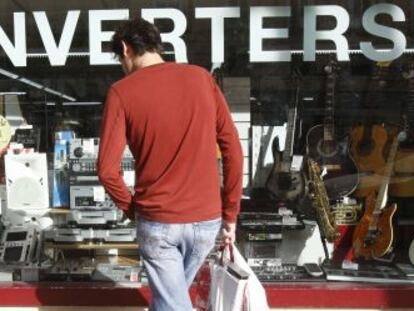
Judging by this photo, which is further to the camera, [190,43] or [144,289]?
[190,43]

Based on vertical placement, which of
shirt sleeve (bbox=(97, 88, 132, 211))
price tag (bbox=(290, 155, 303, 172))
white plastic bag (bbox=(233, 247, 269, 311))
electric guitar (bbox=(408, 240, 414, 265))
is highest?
shirt sleeve (bbox=(97, 88, 132, 211))

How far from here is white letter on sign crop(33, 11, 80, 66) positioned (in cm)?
410

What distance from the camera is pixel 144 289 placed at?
12.2 feet

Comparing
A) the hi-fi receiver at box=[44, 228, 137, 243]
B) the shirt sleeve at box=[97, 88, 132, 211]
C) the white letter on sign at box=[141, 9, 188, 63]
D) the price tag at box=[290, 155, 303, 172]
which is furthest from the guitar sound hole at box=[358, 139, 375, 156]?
the shirt sleeve at box=[97, 88, 132, 211]

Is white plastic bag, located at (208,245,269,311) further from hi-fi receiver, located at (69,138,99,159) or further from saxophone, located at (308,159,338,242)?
hi-fi receiver, located at (69,138,99,159)

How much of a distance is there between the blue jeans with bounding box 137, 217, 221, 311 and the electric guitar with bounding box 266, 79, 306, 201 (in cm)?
188

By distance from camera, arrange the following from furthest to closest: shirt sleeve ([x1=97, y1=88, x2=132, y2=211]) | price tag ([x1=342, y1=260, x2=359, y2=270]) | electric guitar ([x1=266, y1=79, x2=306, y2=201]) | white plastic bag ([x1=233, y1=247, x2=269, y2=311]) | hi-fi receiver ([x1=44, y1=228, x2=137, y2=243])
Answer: electric guitar ([x1=266, y1=79, x2=306, y2=201])
hi-fi receiver ([x1=44, y1=228, x2=137, y2=243])
price tag ([x1=342, y1=260, x2=359, y2=270])
white plastic bag ([x1=233, y1=247, x2=269, y2=311])
shirt sleeve ([x1=97, y1=88, x2=132, y2=211])

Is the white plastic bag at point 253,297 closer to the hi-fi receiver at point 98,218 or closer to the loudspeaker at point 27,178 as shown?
the hi-fi receiver at point 98,218

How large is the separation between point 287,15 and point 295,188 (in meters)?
1.13

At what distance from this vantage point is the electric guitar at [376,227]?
13.4 feet

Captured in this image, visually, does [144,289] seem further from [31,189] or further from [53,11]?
[53,11]

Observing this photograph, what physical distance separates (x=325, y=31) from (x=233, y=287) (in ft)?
6.78

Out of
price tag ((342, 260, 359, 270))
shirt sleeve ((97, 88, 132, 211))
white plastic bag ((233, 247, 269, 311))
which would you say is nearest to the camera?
shirt sleeve ((97, 88, 132, 211))

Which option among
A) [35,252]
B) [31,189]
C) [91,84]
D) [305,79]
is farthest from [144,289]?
[305,79]
